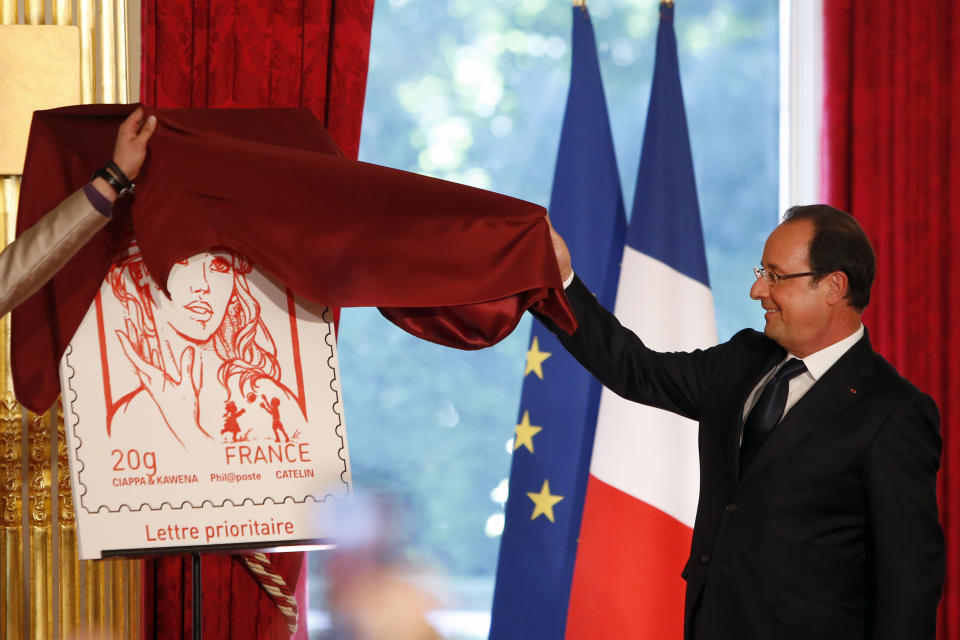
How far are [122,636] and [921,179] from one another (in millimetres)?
2639

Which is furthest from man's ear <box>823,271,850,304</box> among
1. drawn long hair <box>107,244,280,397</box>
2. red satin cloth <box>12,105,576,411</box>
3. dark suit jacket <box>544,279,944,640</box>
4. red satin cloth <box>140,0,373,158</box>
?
red satin cloth <box>140,0,373,158</box>

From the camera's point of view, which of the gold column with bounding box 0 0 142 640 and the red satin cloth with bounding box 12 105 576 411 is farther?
the gold column with bounding box 0 0 142 640

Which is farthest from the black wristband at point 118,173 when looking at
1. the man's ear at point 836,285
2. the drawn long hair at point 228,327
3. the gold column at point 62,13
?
the man's ear at point 836,285

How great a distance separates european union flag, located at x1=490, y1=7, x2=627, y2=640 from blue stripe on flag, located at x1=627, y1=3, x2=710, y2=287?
0.11 meters

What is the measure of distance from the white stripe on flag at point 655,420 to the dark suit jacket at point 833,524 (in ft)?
2.78

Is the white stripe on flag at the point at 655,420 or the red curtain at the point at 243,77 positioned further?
the white stripe on flag at the point at 655,420

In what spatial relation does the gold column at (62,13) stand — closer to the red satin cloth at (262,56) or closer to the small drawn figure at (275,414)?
the red satin cloth at (262,56)

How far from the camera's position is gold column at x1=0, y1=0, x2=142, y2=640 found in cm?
233

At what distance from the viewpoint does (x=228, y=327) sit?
168 centimetres

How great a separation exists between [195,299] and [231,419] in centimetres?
22

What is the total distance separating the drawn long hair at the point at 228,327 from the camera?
1663 mm

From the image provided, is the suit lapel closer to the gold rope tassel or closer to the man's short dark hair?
the man's short dark hair

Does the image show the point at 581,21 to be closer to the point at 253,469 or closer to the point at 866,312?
the point at 866,312

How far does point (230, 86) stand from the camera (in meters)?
2.59
